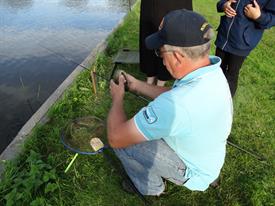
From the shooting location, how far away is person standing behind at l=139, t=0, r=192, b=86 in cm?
418

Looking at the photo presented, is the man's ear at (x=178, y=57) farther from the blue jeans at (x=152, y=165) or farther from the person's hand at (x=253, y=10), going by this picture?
the person's hand at (x=253, y=10)

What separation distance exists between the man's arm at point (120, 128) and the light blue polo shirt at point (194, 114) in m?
0.07

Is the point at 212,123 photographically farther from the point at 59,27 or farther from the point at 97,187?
the point at 59,27

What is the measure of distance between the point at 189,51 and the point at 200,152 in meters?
0.82

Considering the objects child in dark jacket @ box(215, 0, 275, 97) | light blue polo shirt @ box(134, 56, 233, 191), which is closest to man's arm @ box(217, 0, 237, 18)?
child in dark jacket @ box(215, 0, 275, 97)

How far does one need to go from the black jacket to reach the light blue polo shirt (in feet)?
5.16

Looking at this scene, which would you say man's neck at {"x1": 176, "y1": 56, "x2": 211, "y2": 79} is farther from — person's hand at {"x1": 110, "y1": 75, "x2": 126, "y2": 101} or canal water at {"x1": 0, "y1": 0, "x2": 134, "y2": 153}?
canal water at {"x1": 0, "y1": 0, "x2": 134, "y2": 153}

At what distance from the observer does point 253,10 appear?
3.72 m

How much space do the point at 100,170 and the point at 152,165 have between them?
0.86 meters

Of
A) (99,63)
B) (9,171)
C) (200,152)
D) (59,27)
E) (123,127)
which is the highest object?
(123,127)

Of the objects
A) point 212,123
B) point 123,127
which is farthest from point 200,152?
point 123,127

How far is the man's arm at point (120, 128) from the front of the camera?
2420mm

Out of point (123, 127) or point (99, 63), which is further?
point (99, 63)

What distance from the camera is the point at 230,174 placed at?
363 centimetres
